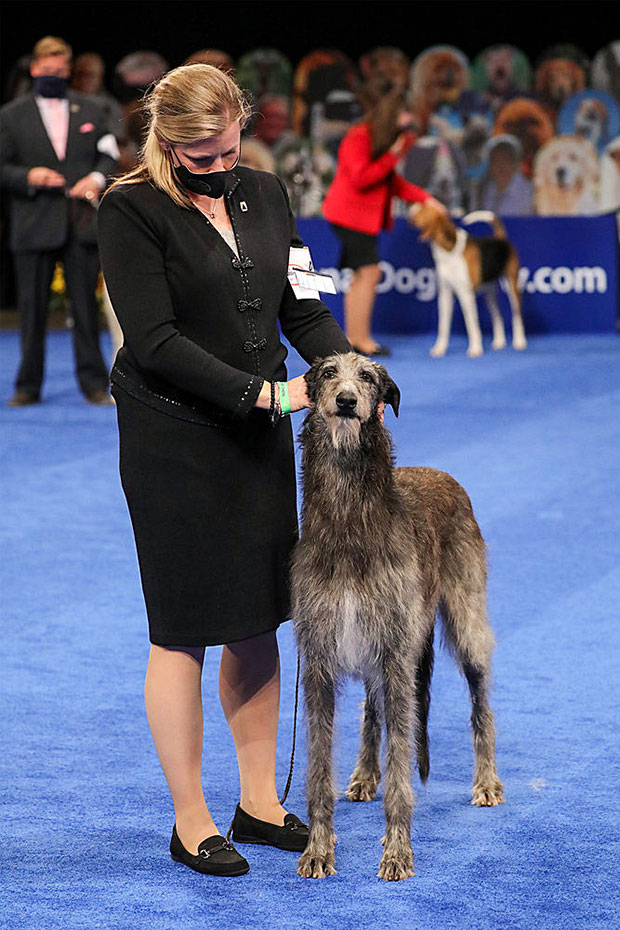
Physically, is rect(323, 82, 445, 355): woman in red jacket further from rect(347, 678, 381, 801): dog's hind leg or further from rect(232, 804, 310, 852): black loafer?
rect(232, 804, 310, 852): black loafer

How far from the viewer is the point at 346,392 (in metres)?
2.55

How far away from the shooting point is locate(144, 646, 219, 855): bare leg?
2.80 m

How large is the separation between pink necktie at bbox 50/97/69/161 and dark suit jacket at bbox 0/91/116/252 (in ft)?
0.13

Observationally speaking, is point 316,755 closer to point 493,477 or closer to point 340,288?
point 493,477

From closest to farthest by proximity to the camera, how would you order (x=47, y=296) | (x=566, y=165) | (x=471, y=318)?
(x=47, y=296) < (x=471, y=318) < (x=566, y=165)

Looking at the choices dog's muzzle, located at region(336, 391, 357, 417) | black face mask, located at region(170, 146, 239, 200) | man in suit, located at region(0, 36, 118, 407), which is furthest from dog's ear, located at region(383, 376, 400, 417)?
man in suit, located at region(0, 36, 118, 407)

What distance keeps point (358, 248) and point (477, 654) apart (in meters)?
7.26

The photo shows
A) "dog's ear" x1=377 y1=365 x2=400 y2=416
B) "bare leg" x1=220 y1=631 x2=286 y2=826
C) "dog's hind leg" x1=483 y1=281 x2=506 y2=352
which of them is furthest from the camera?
"dog's hind leg" x1=483 y1=281 x2=506 y2=352

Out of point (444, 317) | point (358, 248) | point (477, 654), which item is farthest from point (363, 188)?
point (477, 654)

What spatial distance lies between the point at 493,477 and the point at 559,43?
31.8ft

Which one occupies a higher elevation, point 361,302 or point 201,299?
point 201,299

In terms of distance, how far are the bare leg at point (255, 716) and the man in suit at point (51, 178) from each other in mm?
5562

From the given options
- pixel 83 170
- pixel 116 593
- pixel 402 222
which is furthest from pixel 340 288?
pixel 116 593

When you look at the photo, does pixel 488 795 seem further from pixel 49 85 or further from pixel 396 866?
pixel 49 85
